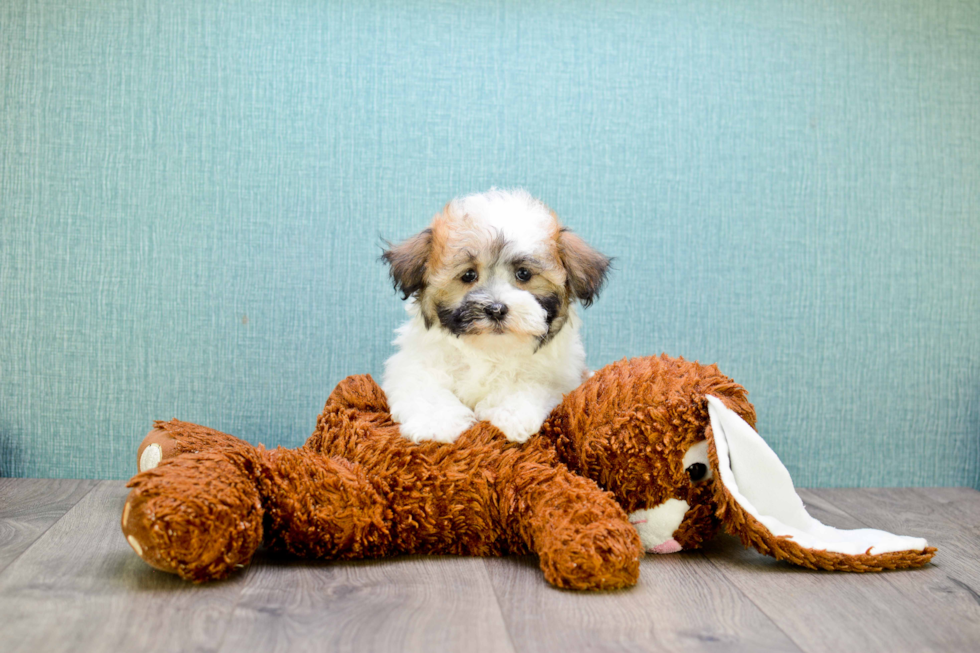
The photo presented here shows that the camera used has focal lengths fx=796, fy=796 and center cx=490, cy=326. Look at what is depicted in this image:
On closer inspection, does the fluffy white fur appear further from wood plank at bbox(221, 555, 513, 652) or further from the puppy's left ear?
wood plank at bbox(221, 555, 513, 652)

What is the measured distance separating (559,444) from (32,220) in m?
1.78

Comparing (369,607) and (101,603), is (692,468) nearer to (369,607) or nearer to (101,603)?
(369,607)

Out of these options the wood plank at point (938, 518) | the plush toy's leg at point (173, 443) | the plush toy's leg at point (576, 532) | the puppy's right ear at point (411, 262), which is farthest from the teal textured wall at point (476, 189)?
the plush toy's leg at point (576, 532)

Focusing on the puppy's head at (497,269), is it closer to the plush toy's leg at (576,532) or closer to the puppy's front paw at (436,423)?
the puppy's front paw at (436,423)

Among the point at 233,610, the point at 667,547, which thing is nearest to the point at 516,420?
the point at 667,547

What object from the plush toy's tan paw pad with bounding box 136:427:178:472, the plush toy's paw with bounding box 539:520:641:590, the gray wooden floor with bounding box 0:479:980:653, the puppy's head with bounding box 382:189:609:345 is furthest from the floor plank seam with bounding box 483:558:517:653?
the plush toy's tan paw pad with bounding box 136:427:178:472

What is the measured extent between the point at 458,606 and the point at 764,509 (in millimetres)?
688

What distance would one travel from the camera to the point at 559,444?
5.78 feet

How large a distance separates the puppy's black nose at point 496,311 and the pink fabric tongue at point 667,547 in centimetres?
62

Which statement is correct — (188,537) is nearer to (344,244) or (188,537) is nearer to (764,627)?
(764,627)

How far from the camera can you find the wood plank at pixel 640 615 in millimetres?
1271

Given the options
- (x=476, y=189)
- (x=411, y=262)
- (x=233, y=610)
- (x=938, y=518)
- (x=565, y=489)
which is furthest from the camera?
(x=476, y=189)

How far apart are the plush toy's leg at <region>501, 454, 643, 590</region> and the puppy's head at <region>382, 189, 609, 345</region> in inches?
13.6

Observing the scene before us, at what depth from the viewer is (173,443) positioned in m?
1.87
